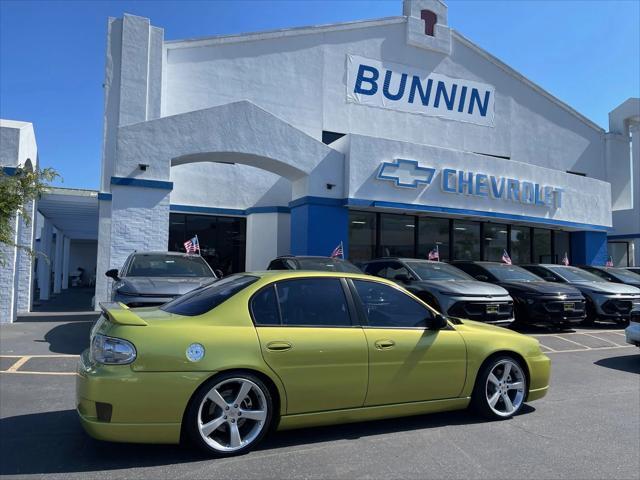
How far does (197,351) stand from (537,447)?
305 cm

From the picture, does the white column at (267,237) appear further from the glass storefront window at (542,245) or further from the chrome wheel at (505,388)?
the chrome wheel at (505,388)

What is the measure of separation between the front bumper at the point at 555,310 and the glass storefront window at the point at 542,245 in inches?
446

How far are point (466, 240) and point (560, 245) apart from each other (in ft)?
19.0

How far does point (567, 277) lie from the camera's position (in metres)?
13.7

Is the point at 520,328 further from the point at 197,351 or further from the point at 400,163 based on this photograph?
the point at 197,351

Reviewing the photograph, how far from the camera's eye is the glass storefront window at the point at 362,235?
17.0 m

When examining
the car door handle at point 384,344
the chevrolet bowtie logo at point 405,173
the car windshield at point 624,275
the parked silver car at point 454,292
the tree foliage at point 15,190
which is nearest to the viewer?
the car door handle at point 384,344

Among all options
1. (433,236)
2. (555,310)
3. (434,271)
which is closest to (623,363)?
(555,310)

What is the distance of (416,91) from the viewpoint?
21.7 meters

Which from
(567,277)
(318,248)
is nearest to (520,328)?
(567,277)

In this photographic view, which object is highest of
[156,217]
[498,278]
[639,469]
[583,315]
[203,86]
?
[203,86]

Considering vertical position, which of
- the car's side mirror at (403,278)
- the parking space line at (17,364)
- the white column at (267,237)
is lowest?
the parking space line at (17,364)

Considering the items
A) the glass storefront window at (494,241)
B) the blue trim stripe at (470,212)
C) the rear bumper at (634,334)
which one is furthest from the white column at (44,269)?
the rear bumper at (634,334)

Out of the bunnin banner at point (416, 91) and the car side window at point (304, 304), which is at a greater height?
the bunnin banner at point (416, 91)
